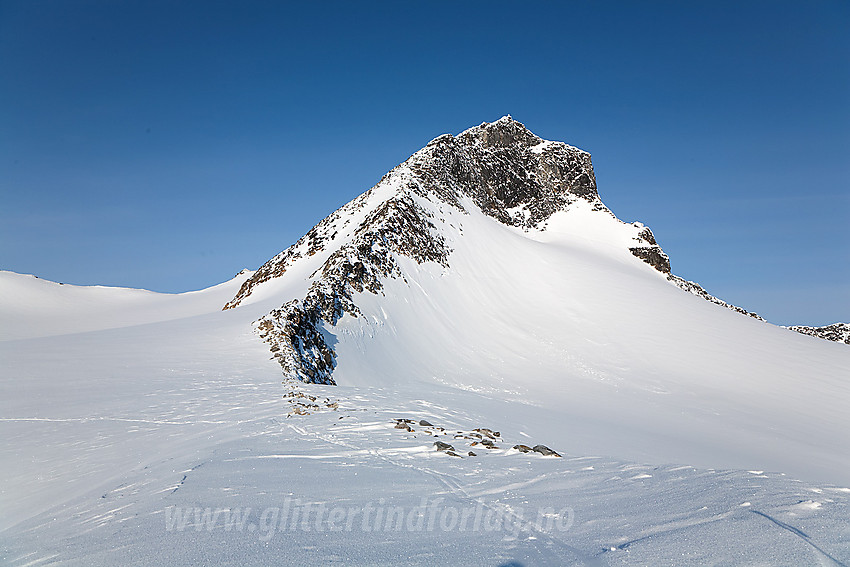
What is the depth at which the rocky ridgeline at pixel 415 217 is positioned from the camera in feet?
59.5

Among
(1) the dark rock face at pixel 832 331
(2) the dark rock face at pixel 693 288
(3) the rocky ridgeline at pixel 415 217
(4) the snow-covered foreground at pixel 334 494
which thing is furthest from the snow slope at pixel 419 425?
(1) the dark rock face at pixel 832 331

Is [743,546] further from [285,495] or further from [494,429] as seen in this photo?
[494,429]

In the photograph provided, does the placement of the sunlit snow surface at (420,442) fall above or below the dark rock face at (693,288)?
below

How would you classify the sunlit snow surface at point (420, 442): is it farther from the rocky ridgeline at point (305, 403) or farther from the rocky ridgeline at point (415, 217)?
the rocky ridgeline at point (415, 217)

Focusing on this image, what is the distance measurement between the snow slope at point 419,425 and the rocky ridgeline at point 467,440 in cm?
11

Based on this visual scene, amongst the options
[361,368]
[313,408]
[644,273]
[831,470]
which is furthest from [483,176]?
[313,408]

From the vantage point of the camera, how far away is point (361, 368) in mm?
18547

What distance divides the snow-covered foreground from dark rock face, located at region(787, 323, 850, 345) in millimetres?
68613

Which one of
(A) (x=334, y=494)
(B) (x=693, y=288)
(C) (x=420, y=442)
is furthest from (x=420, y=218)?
(B) (x=693, y=288)

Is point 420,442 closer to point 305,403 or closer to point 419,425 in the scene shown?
point 419,425

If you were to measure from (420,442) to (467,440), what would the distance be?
3.33 ft

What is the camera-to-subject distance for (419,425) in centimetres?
912

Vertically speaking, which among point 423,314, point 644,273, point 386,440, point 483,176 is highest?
point 483,176

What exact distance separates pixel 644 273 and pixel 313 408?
4426cm
